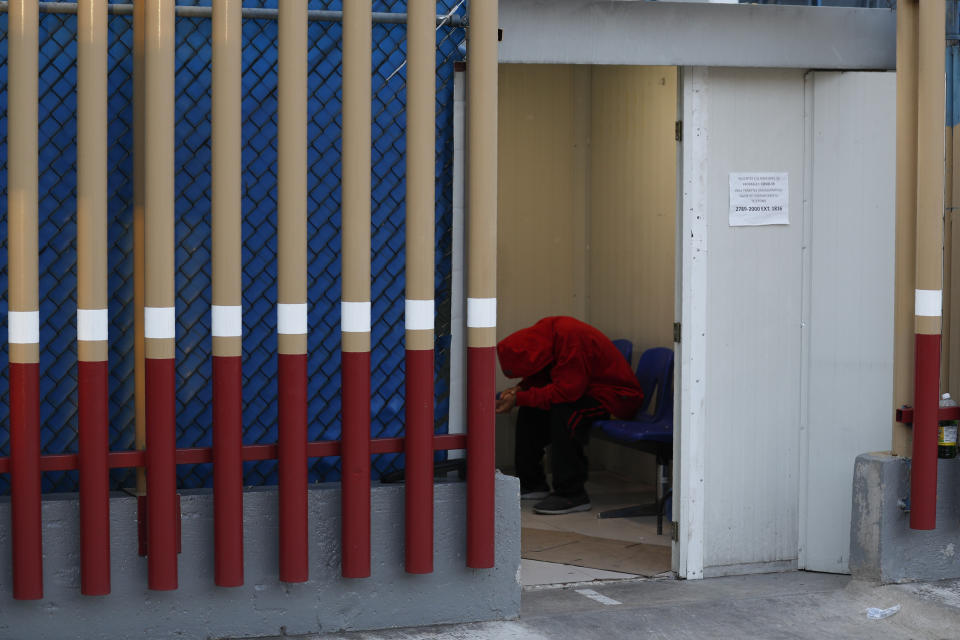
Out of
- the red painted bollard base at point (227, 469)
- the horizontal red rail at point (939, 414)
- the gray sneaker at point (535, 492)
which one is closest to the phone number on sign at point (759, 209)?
the horizontal red rail at point (939, 414)

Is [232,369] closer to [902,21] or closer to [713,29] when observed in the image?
[713,29]

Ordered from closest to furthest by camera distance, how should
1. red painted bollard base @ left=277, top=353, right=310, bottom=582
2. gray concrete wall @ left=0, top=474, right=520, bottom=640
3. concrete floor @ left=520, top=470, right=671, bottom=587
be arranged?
gray concrete wall @ left=0, top=474, right=520, bottom=640 → red painted bollard base @ left=277, top=353, right=310, bottom=582 → concrete floor @ left=520, top=470, right=671, bottom=587

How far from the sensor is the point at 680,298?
5.82 m

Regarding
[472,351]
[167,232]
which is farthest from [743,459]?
[167,232]

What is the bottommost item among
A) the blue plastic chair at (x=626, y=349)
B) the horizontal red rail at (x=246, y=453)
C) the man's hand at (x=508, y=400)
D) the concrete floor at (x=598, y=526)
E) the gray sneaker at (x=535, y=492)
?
the concrete floor at (x=598, y=526)

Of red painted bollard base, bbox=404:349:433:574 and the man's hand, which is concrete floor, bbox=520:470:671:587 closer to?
the man's hand

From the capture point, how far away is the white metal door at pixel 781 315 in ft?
19.0

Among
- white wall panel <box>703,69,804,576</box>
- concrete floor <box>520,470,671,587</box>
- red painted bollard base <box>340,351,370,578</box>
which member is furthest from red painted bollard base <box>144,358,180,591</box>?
white wall panel <box>703,69,804,576</box>

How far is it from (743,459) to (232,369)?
2670 millimetres

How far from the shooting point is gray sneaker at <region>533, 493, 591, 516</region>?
745 centimetres

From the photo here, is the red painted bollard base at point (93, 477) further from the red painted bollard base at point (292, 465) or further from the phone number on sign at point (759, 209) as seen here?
the phone number on sign at point (759, 209)

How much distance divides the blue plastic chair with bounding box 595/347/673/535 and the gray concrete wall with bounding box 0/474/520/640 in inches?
87.3

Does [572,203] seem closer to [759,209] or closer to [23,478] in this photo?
[759,209]

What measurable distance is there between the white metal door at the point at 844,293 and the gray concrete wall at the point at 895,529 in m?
0.34
